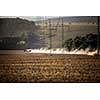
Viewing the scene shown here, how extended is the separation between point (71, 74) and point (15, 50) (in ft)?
2.38

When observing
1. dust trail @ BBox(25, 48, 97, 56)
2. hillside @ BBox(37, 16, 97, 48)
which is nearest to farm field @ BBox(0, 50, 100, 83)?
dust trail @ BBox(25, 48, 97, 56)

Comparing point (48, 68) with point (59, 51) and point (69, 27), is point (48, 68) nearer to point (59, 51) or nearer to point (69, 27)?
point (59, 51)

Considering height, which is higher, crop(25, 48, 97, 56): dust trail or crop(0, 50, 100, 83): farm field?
crop(25, 48, 97, 56): dust trail

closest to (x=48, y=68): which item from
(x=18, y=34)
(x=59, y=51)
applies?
(x=59, y=51)

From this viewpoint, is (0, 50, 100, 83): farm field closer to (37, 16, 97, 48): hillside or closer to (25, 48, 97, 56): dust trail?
(25, 48, 97, 56): dust trail

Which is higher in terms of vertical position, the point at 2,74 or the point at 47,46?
the point at 47,46

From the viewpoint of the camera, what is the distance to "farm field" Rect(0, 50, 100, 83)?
131 inches

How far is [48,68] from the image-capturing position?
11.0 ft

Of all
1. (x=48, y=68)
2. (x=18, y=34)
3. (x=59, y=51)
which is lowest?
(x=48, y=68)

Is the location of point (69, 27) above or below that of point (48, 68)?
above
